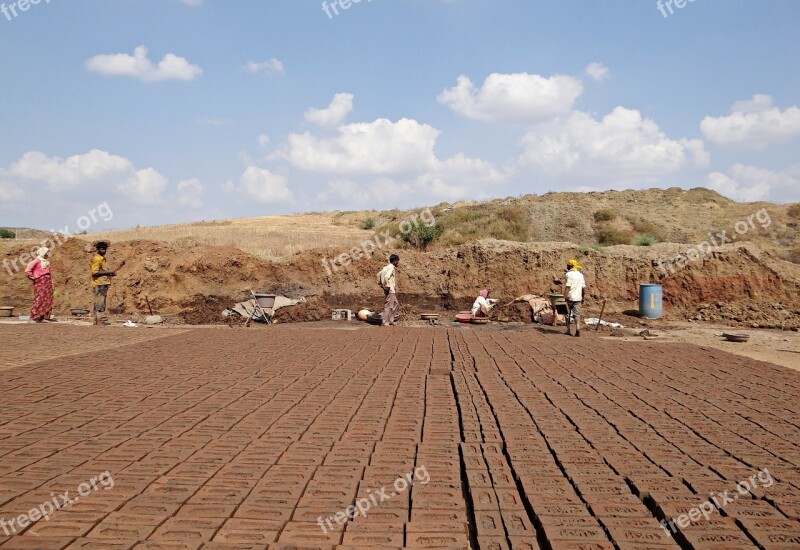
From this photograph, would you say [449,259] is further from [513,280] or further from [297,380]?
[297,380]

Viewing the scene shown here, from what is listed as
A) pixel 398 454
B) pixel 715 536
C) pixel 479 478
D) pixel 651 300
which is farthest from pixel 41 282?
pixel 651 300

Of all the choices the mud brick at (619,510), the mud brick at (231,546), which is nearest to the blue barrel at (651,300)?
the mud brick at (619,510)

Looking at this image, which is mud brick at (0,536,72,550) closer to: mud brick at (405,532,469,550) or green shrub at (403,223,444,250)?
mud brick at (405,532,469,550)

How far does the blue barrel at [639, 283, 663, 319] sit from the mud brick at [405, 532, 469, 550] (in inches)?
544

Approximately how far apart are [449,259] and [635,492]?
50.6ft

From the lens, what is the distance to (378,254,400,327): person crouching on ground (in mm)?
12555

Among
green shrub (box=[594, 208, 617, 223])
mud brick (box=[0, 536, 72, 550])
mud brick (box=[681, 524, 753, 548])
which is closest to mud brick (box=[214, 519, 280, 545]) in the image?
mud brick (box=[0, 536, 72, 550])

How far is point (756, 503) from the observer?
11.1 ft

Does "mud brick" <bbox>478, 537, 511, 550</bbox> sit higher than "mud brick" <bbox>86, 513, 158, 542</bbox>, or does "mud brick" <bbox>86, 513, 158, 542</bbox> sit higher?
"mud brick" <bbox>86, 513, 158, 542</bbox>

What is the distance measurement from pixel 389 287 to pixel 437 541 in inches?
389

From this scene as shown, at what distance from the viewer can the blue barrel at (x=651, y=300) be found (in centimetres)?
1552

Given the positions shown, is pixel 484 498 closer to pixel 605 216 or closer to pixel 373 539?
pixel 373 539

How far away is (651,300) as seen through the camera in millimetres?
15539

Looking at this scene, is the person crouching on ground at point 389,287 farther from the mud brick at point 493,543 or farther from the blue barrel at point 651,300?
the mud brick at point 493,543
